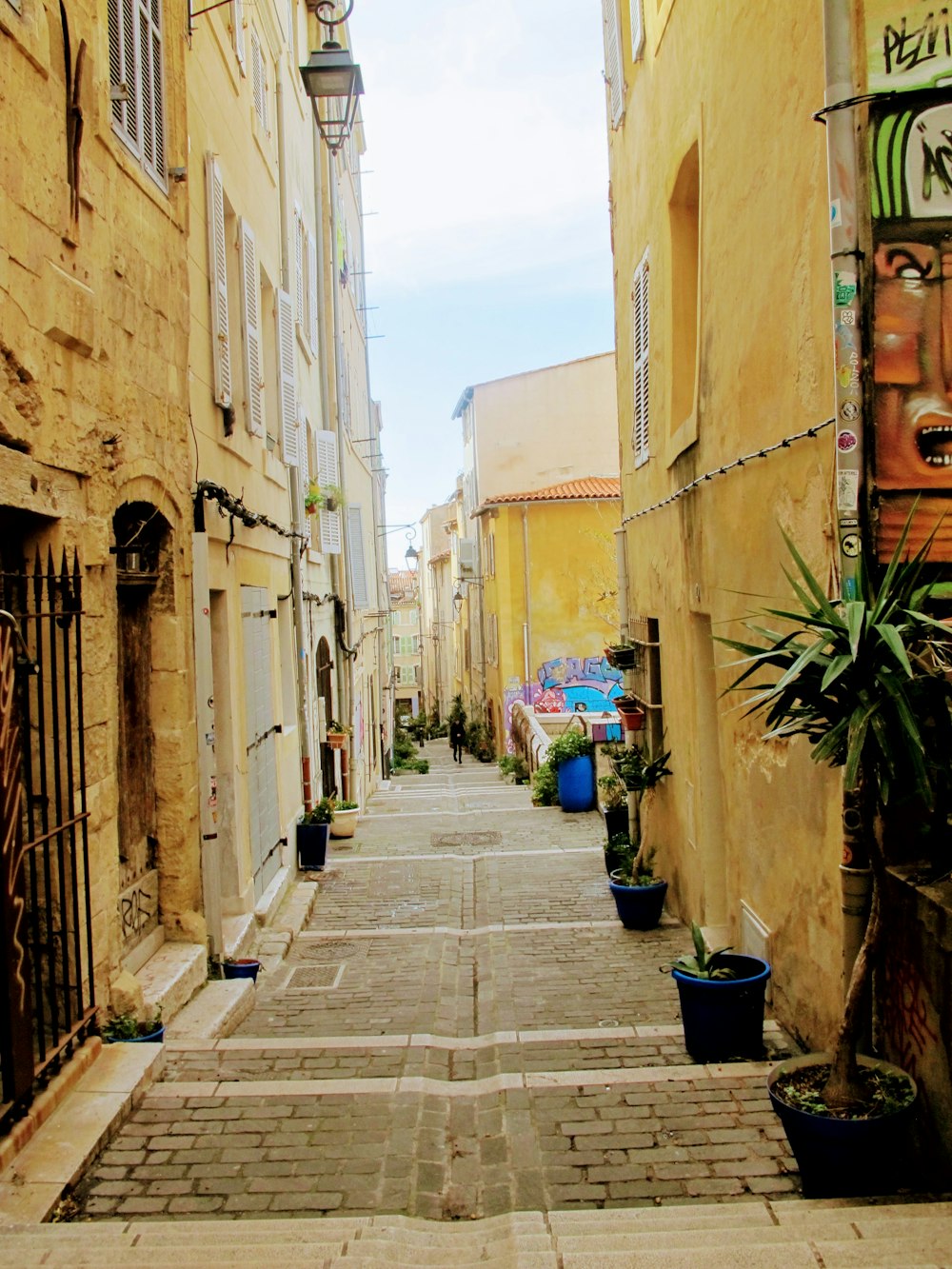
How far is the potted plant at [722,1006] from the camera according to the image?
5.23 metres

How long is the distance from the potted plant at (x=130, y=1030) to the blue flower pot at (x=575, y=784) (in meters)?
10.6

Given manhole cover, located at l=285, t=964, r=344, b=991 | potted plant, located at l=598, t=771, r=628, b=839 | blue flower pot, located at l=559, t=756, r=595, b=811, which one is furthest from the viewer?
blue flower pot, located at l=559, t=756, r=595, b=811

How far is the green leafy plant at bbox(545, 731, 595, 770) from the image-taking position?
15.6m

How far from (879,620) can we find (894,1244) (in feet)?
6.20

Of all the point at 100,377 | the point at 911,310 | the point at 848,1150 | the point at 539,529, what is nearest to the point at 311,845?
the point at 100,377

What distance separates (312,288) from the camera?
17.0m

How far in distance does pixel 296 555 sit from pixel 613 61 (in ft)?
20.6

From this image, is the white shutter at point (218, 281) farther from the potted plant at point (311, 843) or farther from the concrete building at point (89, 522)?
the potted plant at point (311, 843)

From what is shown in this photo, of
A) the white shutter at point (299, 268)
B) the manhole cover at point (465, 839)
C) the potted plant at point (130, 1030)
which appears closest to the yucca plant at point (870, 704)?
the potted plant at point (130, 1030)

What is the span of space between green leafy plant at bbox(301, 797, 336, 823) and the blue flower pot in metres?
4.16

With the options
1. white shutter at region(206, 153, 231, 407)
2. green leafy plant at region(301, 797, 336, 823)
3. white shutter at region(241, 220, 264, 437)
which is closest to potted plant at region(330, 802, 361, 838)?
green leafy plant at region(301, 797, 336, 823)

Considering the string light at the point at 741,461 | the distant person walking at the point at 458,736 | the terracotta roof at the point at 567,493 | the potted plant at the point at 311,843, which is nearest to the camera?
the string light at the point at 741,461

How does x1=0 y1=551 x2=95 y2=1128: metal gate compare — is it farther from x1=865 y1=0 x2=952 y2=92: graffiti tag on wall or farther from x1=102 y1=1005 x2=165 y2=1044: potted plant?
x1=865 y1=0 x2=952 y2=92: graffiti tag on wall

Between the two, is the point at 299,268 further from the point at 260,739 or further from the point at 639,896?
the point at 639,896
